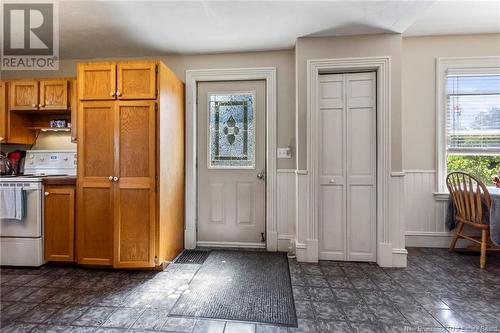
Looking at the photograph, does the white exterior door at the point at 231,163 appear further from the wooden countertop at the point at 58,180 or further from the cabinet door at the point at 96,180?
the wooden countertop at the point at 58,180

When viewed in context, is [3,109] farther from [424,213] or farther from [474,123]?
[474,123]

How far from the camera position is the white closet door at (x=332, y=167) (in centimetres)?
262

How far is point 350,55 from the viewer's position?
2580 mm

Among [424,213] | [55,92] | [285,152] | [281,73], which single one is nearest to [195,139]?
[285,152]

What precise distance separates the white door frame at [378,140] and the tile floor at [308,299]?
0.29m

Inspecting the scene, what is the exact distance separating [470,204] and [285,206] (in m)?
1.94

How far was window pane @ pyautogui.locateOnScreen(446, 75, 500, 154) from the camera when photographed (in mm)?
2912

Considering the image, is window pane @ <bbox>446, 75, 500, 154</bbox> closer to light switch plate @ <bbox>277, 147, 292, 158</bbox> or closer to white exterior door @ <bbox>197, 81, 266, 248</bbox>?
light switch plate @ <bbox>277, 147, 292, 158</bbox>

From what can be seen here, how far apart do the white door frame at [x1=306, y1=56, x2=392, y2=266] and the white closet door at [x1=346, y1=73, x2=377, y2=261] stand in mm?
61

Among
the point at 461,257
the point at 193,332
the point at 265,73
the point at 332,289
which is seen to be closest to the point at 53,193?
the point at 193,332

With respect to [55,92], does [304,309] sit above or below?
below

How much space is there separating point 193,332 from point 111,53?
10.3ft

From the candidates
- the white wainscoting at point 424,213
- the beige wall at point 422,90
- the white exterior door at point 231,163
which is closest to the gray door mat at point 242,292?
the white exterior door at point 231,163

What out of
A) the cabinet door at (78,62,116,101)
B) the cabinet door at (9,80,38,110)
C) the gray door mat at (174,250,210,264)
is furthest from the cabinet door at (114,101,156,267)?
the cabinet door at (9,80,38,110)
